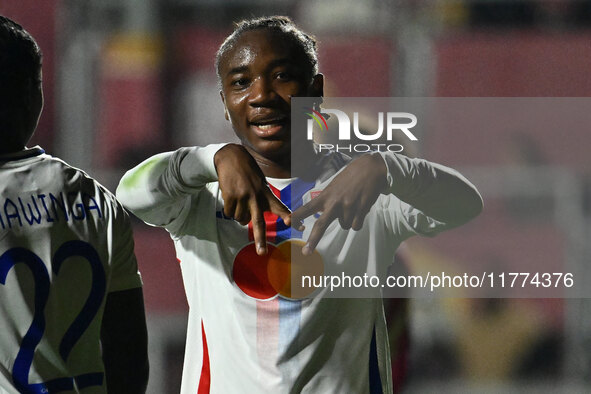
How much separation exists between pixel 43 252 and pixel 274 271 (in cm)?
65

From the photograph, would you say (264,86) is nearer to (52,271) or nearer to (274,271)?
(274,271)

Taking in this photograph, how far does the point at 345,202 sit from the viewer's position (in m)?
1.72

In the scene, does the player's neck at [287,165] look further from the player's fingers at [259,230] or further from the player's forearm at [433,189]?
the player's fingers at [259,230]

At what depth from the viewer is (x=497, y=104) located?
4.68m

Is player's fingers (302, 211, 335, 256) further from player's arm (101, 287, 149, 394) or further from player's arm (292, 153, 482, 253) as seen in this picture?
player's arm (101, 287, 149, 394)

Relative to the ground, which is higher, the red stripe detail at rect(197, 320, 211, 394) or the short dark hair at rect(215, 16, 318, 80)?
the short dark hair at rect(215, 16, 318, 80)

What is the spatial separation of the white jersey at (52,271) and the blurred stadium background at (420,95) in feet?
10.0

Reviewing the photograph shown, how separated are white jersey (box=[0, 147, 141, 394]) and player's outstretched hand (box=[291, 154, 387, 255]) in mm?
375

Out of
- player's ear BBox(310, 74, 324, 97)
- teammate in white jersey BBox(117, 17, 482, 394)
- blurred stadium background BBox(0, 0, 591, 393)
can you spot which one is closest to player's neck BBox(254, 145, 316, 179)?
teammate in white jersey BBox(117, 17, 482, 394)

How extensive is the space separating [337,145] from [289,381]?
673mm

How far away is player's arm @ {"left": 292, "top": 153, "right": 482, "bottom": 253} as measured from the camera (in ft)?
5.64

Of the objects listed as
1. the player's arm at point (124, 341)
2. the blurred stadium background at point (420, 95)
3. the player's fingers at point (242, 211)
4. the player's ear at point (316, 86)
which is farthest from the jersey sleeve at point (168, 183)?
the blurred stadium background at point (420, 95)

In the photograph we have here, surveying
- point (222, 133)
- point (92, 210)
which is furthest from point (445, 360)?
point (92, 210)

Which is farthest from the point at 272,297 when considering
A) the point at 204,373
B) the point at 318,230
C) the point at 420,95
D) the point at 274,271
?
the point at 420,95
